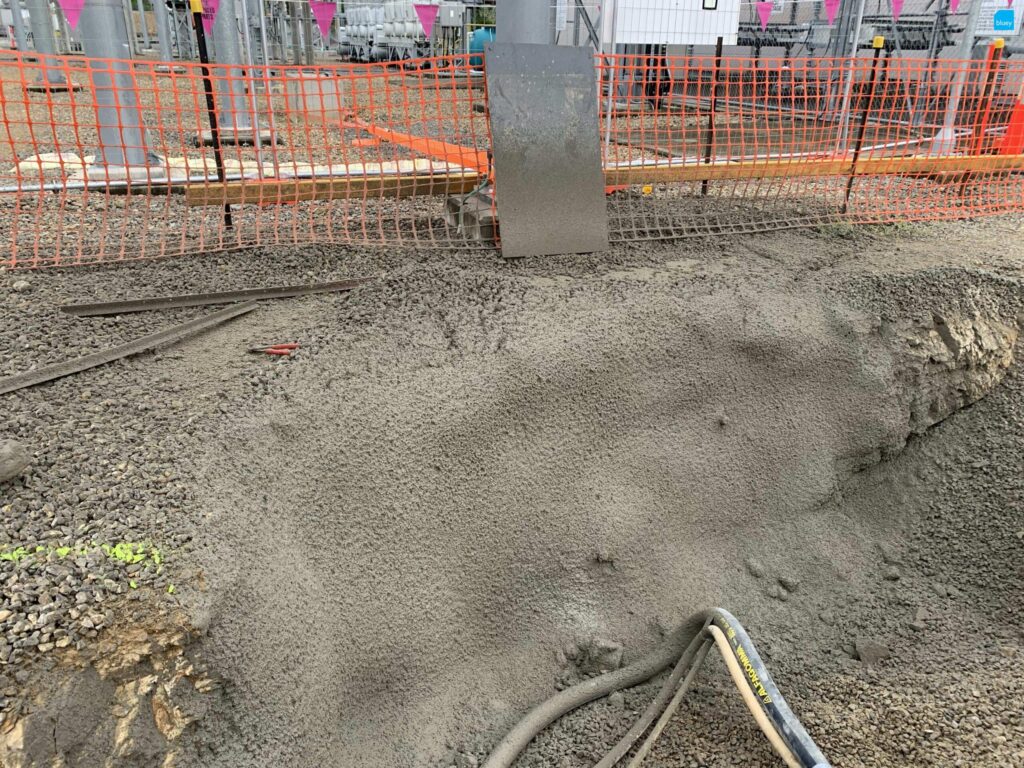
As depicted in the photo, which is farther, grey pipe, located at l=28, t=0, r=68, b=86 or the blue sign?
grey pipe, located at l=28, t=0, r=68, b=86

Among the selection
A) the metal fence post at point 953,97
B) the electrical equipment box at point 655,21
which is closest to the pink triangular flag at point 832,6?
the metal fence post at point 953,97

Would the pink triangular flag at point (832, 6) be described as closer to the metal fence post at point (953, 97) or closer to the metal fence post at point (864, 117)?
the metal fence post at point (953, 97)

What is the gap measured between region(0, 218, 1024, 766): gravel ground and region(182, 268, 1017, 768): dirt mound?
118 mm

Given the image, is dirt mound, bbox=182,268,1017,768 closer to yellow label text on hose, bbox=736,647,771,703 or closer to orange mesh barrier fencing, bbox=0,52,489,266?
yellow label text on hose, bbox=736,647,771,703

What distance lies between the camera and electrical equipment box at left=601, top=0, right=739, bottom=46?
7.55 metres

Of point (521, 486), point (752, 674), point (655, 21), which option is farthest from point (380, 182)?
point (752, 674)

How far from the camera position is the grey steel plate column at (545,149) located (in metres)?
4.71

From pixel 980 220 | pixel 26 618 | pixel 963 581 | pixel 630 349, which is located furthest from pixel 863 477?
pixel 26 618

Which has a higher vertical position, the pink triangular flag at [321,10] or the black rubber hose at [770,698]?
the pink triangular flag at [321,10]

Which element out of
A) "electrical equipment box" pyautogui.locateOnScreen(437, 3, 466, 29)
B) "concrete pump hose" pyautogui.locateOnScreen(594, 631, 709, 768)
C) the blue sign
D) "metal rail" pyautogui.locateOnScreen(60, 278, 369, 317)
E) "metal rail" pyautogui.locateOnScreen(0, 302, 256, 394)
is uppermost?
"electrical equipment box" pyautogui.locateOnScreen(437, 3, 466, 29)

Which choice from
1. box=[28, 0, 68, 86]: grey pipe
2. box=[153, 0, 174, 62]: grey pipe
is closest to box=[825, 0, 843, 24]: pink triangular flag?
box=[153, 0, 174, 62]: grey pipe

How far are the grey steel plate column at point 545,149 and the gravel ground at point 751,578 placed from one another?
9.4 inches

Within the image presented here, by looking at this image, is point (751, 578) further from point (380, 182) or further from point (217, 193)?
point (217, 193)

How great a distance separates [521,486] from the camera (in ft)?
12.3
